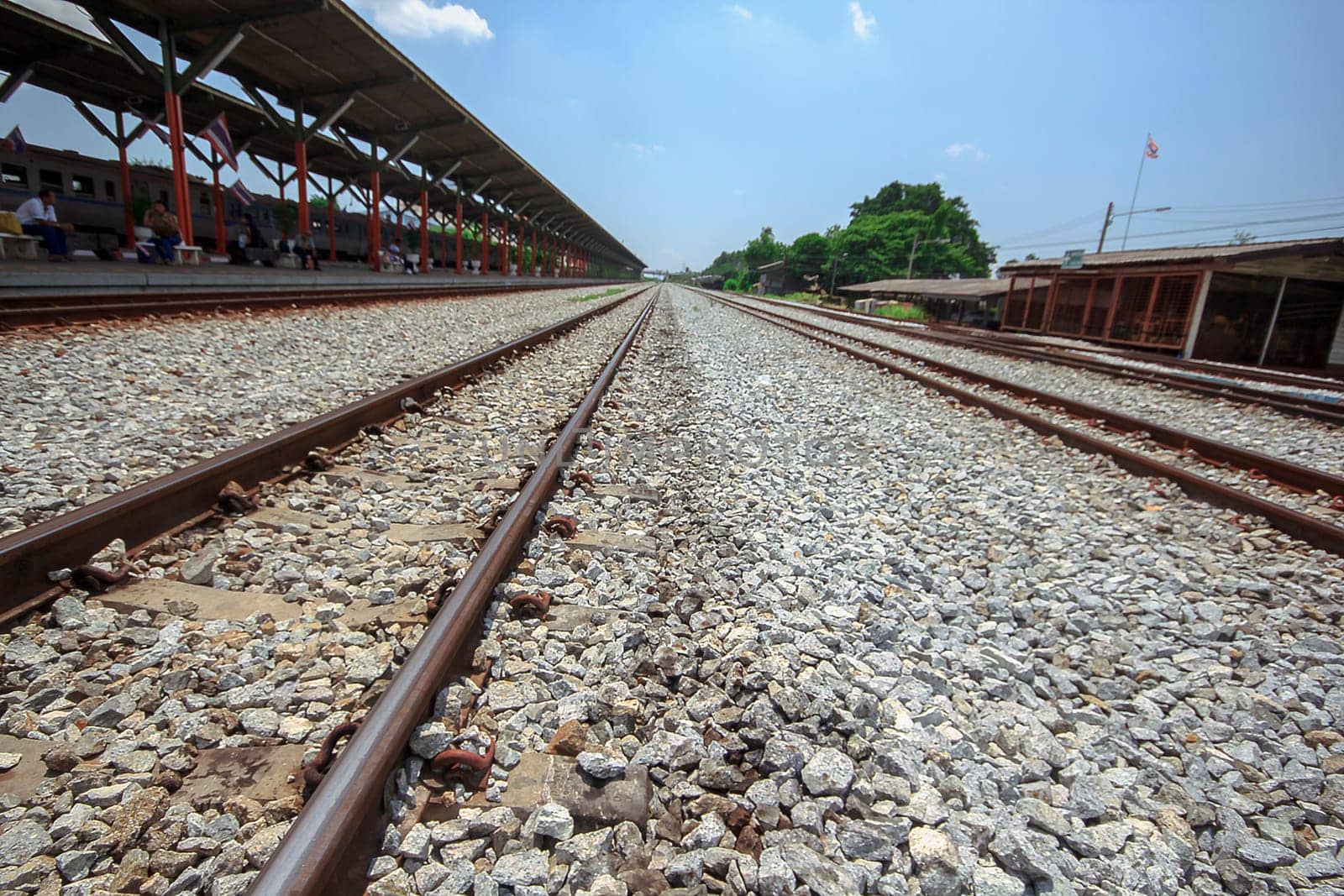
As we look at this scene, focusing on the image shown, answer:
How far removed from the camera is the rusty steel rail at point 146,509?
2.20 m

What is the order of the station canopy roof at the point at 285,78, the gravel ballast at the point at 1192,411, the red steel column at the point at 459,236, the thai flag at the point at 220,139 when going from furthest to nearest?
the red steel column at the point at 459,236 → the thai flag at the point at 220,139 → the station canopy roof at the point at 285,78 → the gravel ballast at the point at 1192,411

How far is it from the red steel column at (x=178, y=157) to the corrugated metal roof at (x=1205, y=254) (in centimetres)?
2606

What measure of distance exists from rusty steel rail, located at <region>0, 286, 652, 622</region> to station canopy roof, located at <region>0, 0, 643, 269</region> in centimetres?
1401

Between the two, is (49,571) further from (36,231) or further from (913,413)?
(36,231)

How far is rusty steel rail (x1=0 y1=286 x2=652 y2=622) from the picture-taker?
2.20m

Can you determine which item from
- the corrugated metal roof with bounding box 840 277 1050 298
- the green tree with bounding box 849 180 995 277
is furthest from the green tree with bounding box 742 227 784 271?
the corrugated metal roof with bounding box 840 277 1050 298

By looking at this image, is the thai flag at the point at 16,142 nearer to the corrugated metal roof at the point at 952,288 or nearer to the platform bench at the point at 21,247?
the platform bench at the point at 21,247

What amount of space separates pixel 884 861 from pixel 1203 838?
36.8 inches

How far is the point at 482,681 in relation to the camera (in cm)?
196

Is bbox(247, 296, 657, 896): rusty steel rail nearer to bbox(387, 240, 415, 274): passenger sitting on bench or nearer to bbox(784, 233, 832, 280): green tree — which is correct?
bbox(387, 240, 415, 274): passenger sitting on bench

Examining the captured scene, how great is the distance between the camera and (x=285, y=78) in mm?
17844

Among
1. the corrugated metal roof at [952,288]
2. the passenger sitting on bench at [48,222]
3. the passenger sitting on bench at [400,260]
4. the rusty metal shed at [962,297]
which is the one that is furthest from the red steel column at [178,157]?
the rusty metal shed at [962,297]

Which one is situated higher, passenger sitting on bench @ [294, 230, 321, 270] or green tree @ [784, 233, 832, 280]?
green tree @ [784, 233, 832, 280]

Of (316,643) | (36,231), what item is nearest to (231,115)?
(36,231)
